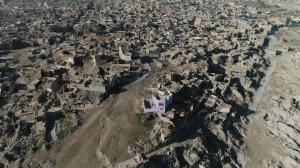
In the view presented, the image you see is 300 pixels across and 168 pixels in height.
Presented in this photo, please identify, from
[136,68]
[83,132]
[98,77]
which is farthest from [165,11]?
[83,132]

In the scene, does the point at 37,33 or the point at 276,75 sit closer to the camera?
the point at 276,75

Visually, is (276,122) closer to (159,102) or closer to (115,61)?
(159,102)

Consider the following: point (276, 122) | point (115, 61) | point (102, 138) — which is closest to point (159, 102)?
point (102, 138)

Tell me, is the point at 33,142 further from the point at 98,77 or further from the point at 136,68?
the point at 136,68

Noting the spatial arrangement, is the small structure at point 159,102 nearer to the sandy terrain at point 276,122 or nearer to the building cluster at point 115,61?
the building cluster at point 115,61

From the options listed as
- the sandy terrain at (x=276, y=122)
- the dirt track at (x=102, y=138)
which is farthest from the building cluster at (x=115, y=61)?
the sandy terrain at (x=276, y=122)

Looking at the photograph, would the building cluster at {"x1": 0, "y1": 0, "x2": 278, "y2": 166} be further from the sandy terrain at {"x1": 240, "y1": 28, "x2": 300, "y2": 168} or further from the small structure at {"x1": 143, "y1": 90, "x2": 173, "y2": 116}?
the sandy terrain at {"x1": 240, "y1": 28, "x2": 300, "y2": 168}

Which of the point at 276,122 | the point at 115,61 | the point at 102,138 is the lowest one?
the point at 276,122
